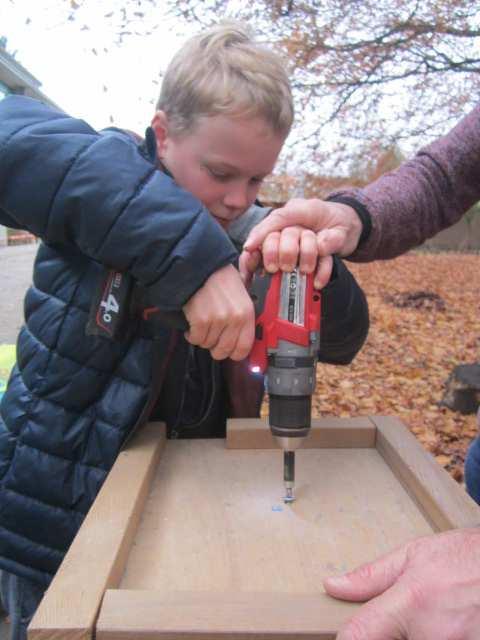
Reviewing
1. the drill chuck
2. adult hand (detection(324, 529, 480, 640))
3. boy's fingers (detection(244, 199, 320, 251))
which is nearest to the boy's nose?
boy's fingers (detection(244, 199, 320, 251))

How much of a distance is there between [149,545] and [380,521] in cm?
44

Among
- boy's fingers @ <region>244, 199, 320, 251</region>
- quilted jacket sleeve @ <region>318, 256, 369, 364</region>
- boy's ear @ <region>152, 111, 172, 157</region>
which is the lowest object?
quilted jacket sleeve @ <region>318, 256, 369, 364</region>

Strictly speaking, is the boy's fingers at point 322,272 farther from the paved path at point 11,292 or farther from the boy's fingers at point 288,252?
the paved path at point 11,292

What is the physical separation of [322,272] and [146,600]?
29.7 inches

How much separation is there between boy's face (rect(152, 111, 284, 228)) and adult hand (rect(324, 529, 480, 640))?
931 mm

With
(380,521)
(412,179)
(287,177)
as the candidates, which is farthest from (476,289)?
(380,521)

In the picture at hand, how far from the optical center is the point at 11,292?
835 cm

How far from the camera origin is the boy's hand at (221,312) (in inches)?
44.9

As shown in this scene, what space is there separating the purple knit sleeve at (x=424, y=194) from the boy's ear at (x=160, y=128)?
0.53 m

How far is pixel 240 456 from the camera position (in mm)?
1456

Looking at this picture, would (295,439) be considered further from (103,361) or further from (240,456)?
(103,361)

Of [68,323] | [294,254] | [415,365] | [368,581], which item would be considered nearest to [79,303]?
[68,323]

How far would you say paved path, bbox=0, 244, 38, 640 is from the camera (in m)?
5.62

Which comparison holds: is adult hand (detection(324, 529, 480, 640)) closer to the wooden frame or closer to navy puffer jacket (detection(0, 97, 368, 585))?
the wooden frame
